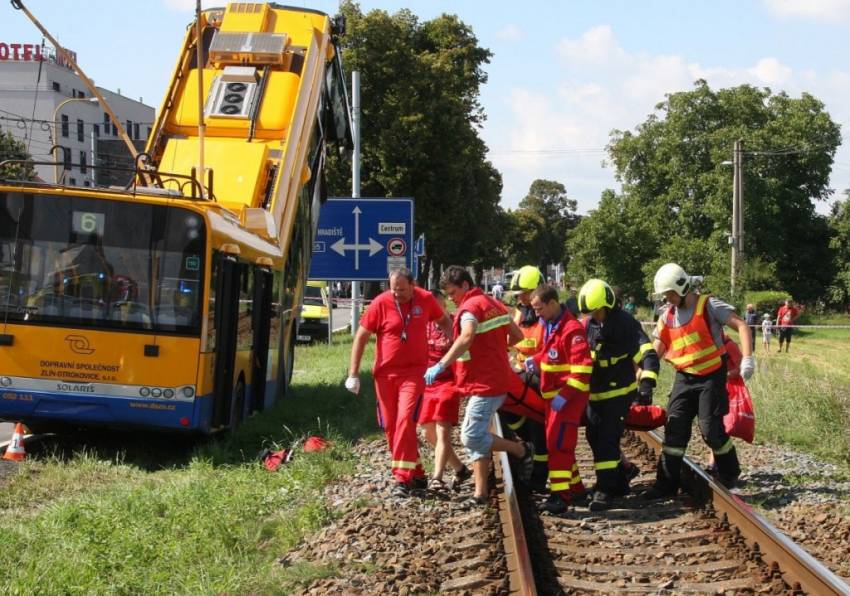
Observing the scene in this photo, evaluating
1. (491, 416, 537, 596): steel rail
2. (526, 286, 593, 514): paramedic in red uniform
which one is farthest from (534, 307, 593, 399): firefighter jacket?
(491, 416, 537, 596): steel rail

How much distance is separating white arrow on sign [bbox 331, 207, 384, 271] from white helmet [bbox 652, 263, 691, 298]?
12.0 m

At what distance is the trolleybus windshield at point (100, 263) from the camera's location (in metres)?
10.7

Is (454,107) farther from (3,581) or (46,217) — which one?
(3,581)

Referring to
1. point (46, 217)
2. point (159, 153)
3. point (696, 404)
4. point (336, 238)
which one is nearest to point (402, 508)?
point (696, 404)

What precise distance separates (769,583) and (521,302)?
14.3ft

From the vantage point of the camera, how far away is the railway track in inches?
250

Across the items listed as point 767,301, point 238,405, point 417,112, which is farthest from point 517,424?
point 767,301

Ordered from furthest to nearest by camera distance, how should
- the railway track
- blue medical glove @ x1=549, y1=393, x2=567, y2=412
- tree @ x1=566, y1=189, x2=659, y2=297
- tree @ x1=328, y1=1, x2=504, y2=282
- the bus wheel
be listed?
tree @ x1=566, y1=189, x2=659, y2=297
tree @ x1=328, y1=1, x2=504, y2=282
the bus wheel
blue medical glove @ x1=549, y1=393, x2=567, y2=412
the railway track

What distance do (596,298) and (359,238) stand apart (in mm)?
12292

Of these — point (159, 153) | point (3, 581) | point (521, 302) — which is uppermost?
→ point (159, 153)

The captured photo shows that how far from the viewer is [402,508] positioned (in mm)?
8141

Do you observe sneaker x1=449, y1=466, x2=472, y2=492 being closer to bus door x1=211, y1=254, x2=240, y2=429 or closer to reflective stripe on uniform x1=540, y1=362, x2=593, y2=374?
reflective stripe on uniform x1=540, y1=362, x2=593, y2=374

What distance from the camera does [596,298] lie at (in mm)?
8484

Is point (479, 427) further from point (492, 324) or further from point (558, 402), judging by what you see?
point (492, 324)
